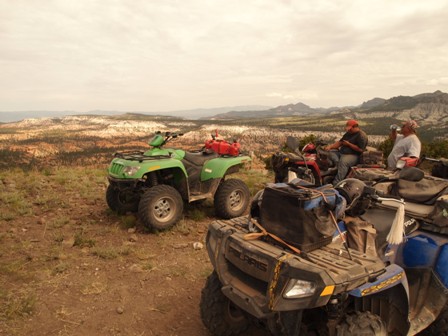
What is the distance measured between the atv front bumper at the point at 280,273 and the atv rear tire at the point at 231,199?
3984mm

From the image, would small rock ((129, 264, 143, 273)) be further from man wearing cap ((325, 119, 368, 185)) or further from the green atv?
man wearing cap ((325, 119, 368, 185))

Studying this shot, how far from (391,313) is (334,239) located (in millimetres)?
779


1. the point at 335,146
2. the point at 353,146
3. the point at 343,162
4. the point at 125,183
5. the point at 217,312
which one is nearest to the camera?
the point at 217,312

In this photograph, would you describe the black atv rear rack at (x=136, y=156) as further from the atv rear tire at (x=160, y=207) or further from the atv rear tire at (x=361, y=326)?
the atv rear tire at (x=361, y=326)

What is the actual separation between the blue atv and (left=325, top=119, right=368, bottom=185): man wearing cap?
359 centimetres

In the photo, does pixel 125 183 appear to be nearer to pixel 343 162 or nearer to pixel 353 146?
pixel 343 162

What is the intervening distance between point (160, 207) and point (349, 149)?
433cm

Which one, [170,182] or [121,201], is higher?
[170,182]

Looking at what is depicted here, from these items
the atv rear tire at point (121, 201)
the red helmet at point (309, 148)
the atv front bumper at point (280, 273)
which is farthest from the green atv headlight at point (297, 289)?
the red helmet at point (309, 148)

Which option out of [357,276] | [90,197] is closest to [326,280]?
[357,276]

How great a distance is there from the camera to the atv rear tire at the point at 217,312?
126 inches

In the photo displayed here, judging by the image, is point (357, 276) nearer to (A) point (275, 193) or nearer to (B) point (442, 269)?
(A) point (275, 193)

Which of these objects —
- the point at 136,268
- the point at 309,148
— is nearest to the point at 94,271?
the point at 136,268

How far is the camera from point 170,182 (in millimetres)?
6980
